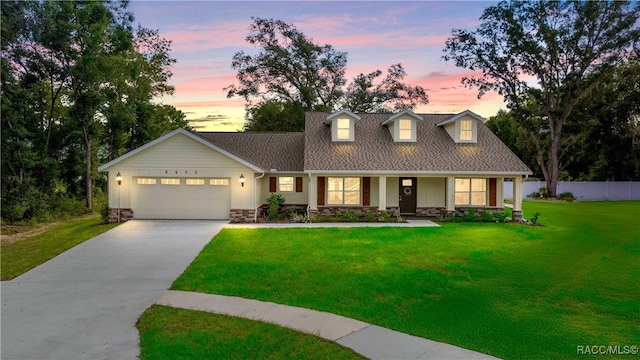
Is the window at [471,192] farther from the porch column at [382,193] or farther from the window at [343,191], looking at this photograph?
the window at [343,191]

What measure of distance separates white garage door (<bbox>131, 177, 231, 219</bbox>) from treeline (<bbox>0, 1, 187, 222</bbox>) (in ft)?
26.1

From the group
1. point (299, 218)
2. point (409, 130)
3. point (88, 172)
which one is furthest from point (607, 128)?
point (88, 172)

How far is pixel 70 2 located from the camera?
2317 centimetres

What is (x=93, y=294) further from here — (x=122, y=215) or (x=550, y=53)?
(x=550, y=53)

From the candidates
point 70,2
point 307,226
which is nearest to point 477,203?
point 307,226

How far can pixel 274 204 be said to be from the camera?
19.1 m

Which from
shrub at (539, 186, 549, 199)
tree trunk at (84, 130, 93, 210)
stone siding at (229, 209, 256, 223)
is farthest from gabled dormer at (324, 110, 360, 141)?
shrub at (539, 186, 549, 199)

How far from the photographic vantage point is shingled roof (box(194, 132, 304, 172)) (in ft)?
67.7

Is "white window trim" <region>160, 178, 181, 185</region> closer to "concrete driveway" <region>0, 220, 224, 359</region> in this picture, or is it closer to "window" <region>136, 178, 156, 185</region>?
"window" <region>136, 178, 156, 185</region>

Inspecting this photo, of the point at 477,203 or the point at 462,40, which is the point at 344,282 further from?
the point at 462,40

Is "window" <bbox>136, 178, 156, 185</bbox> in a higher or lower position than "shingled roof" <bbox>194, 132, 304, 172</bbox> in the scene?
lower

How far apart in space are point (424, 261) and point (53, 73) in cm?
2520

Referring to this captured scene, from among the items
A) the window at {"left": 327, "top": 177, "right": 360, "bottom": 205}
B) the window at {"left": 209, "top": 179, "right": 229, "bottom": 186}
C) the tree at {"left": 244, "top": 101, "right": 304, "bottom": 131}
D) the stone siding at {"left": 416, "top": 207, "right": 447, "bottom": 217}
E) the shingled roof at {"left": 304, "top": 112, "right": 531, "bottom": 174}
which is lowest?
the stone siding at {"left": 416, "top": 207, "right": 447, "bottom": 217}

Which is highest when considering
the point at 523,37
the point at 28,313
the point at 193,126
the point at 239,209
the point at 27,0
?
the point at 523,37
